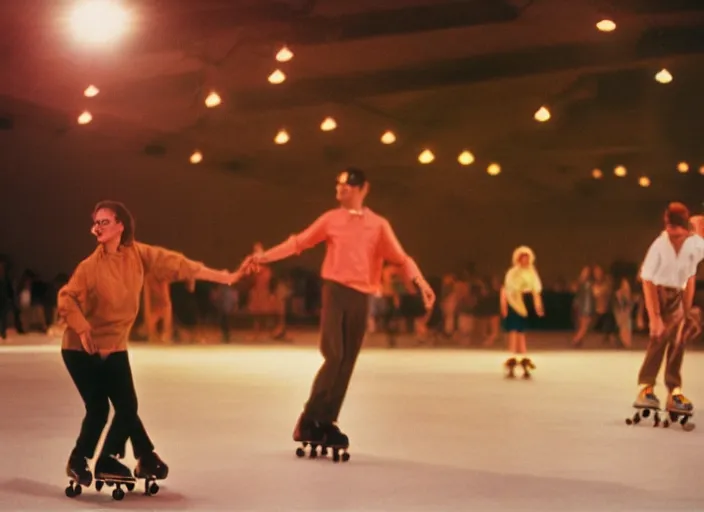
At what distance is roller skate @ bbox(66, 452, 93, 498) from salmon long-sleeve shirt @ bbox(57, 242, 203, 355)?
0.57 metres

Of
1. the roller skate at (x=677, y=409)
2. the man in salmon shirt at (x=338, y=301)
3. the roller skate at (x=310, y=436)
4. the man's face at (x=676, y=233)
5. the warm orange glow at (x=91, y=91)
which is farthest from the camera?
the warm orange glow at (x=91, y=91)

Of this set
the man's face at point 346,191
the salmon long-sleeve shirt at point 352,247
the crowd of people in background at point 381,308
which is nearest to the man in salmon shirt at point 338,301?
the salmon long-sleeve shirt at point 352,247

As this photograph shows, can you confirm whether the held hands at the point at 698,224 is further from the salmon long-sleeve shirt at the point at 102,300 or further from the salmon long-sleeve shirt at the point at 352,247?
the salmon long-sleeve shirt at the point at 102,300

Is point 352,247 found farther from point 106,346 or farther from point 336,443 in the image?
point 106,346

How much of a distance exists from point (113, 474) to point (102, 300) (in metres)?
0.88

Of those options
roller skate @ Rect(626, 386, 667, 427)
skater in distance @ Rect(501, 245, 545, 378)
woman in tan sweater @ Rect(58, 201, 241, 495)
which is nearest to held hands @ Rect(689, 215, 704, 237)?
roller skate @ Rect(626, 386, 667, 427)

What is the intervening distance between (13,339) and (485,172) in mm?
15643

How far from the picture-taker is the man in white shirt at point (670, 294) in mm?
11102

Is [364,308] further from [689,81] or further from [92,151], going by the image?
[92,151]

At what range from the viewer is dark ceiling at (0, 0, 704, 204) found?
17891mm

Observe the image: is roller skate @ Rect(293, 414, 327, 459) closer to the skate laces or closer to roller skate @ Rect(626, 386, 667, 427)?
roller skate @ Rect(626, 386, 667, 427)

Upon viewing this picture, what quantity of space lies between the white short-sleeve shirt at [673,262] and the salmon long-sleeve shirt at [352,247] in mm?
2694

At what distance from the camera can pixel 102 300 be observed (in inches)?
282

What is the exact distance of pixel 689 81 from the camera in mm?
29094
